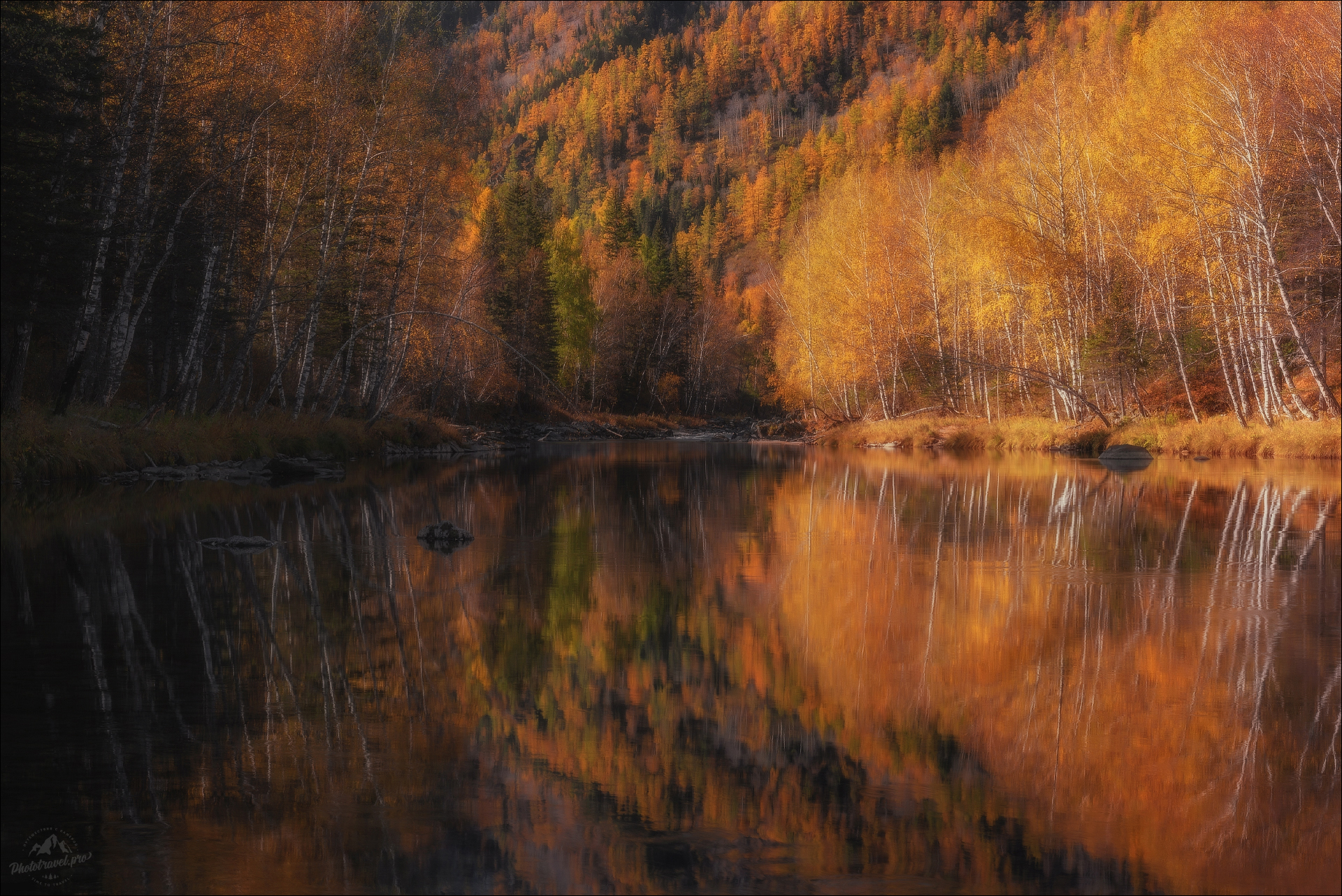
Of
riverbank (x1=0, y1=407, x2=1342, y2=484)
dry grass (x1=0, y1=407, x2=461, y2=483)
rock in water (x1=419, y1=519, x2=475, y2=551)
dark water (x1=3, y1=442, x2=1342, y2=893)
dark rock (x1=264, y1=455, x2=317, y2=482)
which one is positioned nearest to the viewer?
dark water (x1=3, y1=442, x2=1342, y2=893)

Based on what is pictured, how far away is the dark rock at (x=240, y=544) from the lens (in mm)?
11141

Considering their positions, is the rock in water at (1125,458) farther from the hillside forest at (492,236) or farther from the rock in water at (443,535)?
the rock in water at (443,535)

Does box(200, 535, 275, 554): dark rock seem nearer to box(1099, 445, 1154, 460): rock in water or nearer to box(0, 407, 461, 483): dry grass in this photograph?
box(0, 407, 461, 483): dry grass

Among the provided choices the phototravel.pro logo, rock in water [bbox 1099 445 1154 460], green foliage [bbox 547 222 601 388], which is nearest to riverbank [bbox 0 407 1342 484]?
rock in water [bbox 1099 445 1154 460]

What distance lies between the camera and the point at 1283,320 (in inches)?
1038

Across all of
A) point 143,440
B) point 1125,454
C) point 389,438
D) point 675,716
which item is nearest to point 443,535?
point 675,716

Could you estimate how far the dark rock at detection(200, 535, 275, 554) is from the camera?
11141 millimetres

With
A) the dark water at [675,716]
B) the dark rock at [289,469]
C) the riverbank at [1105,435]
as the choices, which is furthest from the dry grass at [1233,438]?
the dark rock at [289,469]

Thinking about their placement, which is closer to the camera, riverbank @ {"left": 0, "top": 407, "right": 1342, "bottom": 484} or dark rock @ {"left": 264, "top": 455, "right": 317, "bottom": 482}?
riverbank @ {"left": 0, "top": 407, "right": 1342, "bottom": 484}

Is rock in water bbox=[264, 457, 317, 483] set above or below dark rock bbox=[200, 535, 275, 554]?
above

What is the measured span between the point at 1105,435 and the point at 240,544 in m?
27.6

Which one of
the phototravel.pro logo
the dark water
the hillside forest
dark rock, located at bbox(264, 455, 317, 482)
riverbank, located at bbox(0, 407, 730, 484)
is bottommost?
the dark water

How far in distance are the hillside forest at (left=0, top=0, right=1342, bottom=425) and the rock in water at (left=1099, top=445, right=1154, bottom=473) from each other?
3099 millimetres

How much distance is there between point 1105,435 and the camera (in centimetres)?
3281
